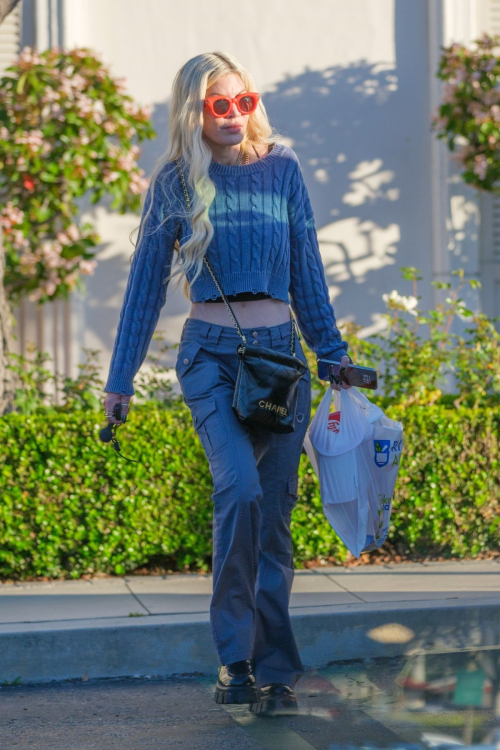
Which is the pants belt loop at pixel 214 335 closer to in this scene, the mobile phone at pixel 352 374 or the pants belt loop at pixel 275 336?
the pants belt loop at pixel 275 336

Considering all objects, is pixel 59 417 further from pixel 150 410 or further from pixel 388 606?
pixel 388 606

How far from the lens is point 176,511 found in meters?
4.91

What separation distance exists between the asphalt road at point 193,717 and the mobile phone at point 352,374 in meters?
1.08

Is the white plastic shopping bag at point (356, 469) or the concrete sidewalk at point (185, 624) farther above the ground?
the white plastic shopping bag at point (356, 469)

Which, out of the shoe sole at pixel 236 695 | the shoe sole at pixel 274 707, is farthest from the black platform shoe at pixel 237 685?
the shoe sole at pixel 274 707

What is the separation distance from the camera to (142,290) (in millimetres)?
3129

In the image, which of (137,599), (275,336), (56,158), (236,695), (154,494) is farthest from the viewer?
(56,158)

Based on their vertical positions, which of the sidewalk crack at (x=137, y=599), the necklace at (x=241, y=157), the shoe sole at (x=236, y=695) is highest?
the necklace at (x=241, y=157)

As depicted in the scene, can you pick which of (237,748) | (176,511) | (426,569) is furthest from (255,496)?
(426,569)

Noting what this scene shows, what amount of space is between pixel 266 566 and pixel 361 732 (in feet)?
1.91

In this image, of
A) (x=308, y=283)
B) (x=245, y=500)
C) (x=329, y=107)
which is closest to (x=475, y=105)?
(x=329, y=107)

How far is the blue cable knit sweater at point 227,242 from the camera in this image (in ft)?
10.1

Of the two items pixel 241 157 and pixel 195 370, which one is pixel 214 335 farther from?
pixel 241 157

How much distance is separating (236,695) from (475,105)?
5412mm
